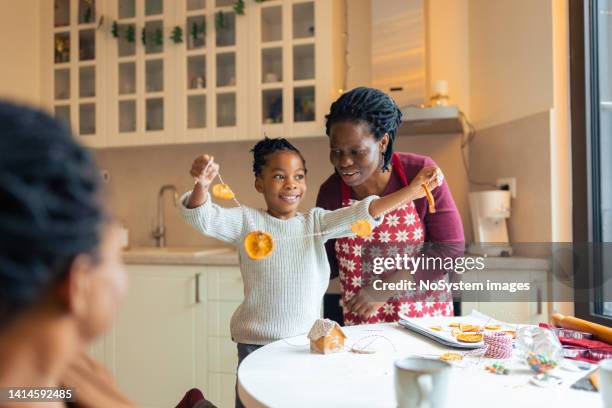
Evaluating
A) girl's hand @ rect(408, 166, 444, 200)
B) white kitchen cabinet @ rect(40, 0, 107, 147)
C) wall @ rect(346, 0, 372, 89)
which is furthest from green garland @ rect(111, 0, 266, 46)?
girl's hand @ rect(408, 166, 444, 200)

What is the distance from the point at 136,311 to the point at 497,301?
1628mm

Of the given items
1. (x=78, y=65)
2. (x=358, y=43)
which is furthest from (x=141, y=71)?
(x=358, y=43)

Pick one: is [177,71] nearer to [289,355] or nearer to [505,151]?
[505,151]

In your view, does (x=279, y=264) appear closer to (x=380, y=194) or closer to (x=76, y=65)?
(x=380, y=194)

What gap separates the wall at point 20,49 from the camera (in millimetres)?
2650

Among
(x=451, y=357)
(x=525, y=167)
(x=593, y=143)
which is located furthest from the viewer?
(x=525, y=167)

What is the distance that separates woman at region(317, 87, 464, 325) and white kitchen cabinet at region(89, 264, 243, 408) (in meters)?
0.95

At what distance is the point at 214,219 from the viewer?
111cm

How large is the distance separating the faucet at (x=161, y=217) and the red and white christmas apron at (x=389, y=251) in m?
1.66

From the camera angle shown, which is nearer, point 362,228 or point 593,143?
point 362,228

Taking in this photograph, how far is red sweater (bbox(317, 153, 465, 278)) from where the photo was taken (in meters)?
1.31

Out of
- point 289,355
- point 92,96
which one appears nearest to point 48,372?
point 289,355

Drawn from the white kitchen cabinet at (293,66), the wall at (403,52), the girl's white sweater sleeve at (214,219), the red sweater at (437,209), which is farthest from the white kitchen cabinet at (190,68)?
the girl's white sweater sleeve at (214,219)

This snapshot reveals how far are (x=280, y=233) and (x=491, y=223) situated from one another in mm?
1213
